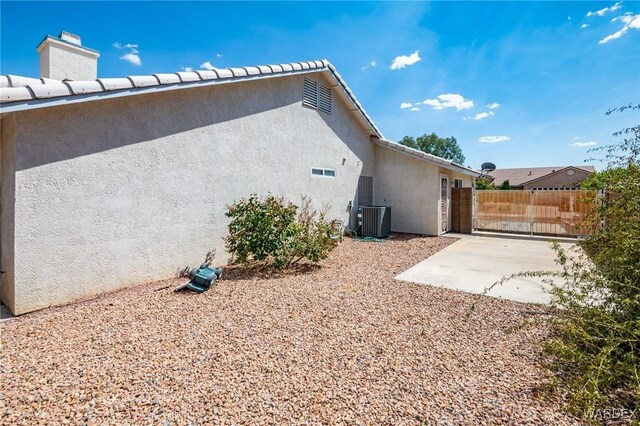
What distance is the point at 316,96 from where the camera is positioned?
11828 mm

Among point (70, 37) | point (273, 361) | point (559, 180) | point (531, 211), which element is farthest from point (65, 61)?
point (559, 180)

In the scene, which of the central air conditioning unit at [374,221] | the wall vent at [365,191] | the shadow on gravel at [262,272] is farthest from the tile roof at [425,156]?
the shadow on gravel at [262,272]

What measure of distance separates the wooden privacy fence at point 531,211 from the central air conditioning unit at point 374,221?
5.39 m

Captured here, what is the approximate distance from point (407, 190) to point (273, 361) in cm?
1207

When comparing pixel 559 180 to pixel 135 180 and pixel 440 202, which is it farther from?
pixel 135 180

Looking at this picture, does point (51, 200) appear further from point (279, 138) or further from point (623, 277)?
point (623, 277)

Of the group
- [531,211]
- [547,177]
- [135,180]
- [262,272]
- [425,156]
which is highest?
[547,177]

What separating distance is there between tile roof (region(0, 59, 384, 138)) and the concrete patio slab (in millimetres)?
6976

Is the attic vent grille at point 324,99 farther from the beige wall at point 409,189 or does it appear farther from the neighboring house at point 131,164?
the beige wall at point 409,189

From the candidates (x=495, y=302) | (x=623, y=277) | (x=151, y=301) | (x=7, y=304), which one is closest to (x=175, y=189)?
(x=151, y=301)

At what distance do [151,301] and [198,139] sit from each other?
409 cm

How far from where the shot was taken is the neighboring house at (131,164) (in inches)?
197

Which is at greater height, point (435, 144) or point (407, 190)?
point (435, 144)

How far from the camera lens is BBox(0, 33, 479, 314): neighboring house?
16.4 ft
